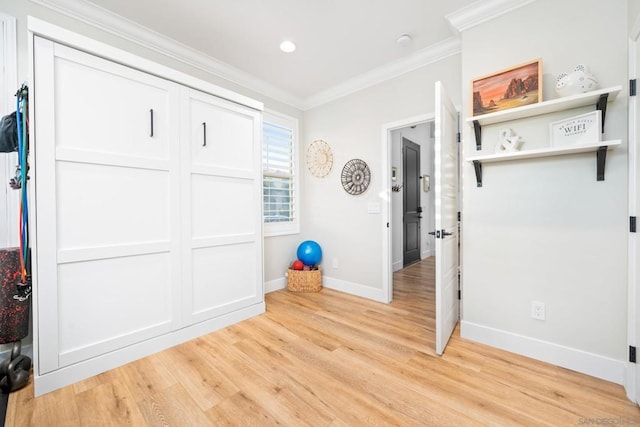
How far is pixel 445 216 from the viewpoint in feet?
6.73

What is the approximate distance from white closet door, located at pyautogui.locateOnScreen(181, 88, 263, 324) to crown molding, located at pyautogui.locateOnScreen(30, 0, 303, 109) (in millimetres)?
850

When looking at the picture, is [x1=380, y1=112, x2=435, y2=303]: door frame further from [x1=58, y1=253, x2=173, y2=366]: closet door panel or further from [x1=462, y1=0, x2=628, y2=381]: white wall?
[x1=58, y1=253, x2=173, y2=366]: closet door panel

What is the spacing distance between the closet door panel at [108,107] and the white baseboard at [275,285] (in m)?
2.05

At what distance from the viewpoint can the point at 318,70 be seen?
3.11 m

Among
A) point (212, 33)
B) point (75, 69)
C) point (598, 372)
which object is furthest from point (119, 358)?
point (598, 372)

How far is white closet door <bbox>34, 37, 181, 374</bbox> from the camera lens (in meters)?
1.55

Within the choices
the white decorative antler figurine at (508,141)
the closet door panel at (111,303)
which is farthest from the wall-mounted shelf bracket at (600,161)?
the closet door panel at (111,303)

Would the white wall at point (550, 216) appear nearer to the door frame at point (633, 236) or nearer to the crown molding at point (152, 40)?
→ the door frame at point (633, 236)

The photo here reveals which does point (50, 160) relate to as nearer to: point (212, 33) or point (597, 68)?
point (212, 33)

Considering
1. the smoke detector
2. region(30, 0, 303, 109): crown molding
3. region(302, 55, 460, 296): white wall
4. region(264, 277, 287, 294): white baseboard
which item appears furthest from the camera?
region(264, 277, 287, 294): white baseboard

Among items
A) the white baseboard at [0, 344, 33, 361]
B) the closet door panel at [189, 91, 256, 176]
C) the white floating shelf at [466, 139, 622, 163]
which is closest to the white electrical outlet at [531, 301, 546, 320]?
the white floating shelf at [466, 139, 622, 163]

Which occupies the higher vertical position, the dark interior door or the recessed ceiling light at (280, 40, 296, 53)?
the recessed ceiling light at (280, 40, 296, 53)

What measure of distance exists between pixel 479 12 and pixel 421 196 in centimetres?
380

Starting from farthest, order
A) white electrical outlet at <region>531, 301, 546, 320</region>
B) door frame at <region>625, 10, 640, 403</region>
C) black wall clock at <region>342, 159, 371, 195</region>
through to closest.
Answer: black wall clock at <region>342, 159, 371, 195</region>, white electrical outlet at <region>531, 301, 546, 320</region>, door frame at <region>625, 10, 640, 403</region>
